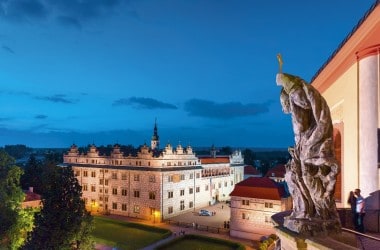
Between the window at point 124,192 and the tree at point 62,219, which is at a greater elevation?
the tree at point 62,219

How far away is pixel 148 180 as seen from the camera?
4928cm

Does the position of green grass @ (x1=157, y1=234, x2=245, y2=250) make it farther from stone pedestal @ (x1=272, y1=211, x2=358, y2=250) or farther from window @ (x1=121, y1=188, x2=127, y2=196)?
stone pedestal @ (x1=272, y1=211, x2=358, y2=250)

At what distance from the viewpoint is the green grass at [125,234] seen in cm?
3622

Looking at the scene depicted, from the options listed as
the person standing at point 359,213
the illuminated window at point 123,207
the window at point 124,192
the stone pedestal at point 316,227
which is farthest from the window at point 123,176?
the stone pedestal at point 316,227

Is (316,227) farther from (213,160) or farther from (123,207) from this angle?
(213,160)

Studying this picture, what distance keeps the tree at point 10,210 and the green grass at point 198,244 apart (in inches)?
542

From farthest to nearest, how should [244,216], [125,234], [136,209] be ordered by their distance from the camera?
[136,209], [125,234], [244,216]

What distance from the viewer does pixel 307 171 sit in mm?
8203

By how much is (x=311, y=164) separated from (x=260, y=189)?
104ft

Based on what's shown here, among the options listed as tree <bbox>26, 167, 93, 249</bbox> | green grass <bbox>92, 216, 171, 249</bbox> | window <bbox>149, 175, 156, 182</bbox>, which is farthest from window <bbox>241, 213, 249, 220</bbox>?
tree <bbox>26, 167, 93, 249</bbox>

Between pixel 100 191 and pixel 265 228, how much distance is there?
97.3ft

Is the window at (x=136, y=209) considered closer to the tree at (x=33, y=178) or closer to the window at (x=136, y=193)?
the window at (x=136, y=193)

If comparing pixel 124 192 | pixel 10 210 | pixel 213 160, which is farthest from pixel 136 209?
pixel 10 210

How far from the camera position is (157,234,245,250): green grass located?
114 feet
